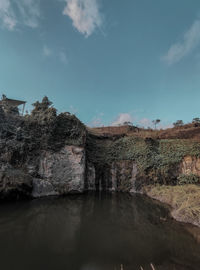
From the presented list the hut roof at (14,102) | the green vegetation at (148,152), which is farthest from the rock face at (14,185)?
the hut roof at (14,102)

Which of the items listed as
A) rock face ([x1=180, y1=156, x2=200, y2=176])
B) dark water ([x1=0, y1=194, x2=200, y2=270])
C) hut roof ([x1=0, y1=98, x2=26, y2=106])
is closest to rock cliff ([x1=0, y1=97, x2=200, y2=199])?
rock face ([x1=180, y1=156, x2=200, y2=176])

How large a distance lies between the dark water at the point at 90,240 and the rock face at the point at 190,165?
8.62 m

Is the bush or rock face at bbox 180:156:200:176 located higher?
rock face at bbox 180:156:200:176

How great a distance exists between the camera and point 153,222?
9078 millimetres

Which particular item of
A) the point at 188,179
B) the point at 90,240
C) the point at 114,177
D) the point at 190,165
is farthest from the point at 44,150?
the point at 190,165

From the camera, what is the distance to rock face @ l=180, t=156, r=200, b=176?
54.6ft

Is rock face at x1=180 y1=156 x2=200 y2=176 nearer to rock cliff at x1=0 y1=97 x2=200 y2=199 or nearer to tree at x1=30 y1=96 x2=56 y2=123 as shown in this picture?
rock cliff at x1=0 y1=97 x2=200 y2=199

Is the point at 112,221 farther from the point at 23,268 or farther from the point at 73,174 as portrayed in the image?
the point at 73,174

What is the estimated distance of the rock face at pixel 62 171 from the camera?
1552 centimetres

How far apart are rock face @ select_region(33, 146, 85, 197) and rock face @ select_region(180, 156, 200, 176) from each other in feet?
40.1

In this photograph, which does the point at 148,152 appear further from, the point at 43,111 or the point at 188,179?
the point at 43,111

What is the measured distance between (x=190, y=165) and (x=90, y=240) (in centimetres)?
1540

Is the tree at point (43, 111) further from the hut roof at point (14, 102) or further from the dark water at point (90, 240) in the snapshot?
the dark water at point (90, 240)

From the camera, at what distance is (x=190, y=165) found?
17078 mm
